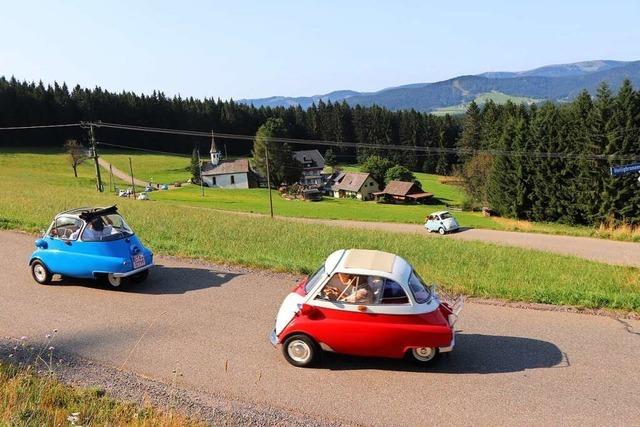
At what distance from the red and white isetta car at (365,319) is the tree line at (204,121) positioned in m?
103

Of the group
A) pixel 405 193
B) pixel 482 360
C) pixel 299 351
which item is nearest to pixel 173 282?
pixel 299 351

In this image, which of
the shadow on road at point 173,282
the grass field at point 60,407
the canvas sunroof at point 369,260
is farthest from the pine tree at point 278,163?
the grass field at point 60,407

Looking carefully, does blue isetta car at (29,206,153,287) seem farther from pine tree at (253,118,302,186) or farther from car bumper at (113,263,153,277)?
pine tree at (253,118,302,186)

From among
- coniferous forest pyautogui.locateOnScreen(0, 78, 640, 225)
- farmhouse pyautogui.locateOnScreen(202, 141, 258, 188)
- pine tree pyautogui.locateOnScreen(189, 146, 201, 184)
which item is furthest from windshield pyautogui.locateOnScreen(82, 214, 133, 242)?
farmhouse pyautogui.locateOnScreen(202, 141, 258, 188)

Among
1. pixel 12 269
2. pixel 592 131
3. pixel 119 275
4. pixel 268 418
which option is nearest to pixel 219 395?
pixel 268 418

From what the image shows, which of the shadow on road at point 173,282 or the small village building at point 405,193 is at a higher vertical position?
the shadow on road at point 173,282

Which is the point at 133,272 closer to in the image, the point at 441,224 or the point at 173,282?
the point at 173,282

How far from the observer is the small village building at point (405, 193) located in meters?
80.2

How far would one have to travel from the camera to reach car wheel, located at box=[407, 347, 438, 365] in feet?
26.1

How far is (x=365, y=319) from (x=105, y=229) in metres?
7.60

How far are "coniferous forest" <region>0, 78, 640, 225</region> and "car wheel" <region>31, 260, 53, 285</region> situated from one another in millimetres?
40069

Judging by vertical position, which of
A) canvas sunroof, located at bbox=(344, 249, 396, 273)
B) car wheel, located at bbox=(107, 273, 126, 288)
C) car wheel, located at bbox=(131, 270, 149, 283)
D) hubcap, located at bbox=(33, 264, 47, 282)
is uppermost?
canvas sunroof, located at bbox=(344, 249, 396, 273)

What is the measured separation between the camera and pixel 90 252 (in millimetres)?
11734

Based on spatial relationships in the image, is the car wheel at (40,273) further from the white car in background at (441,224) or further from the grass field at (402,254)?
the white car in background at (441,224)
